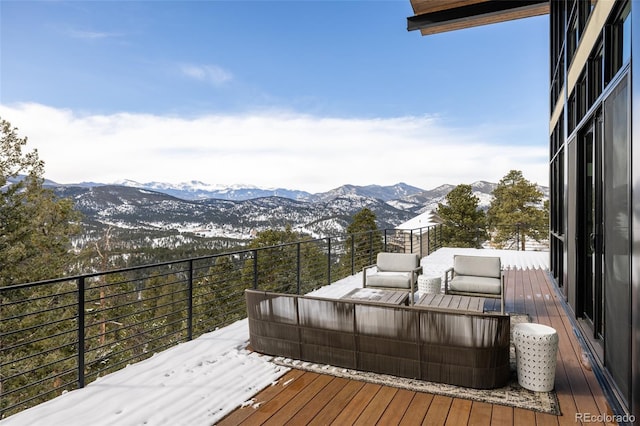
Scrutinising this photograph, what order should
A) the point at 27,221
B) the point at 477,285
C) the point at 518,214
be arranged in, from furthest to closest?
the point at 518,214 → the point at 27,221 → the point at 477,285

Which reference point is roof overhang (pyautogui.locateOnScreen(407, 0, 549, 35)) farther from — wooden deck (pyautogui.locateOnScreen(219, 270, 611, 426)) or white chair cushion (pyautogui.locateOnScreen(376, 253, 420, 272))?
wooden deck (pyautogui.locateOnScreen(219, 270, 611, 426))

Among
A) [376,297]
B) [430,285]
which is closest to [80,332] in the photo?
[376,297]

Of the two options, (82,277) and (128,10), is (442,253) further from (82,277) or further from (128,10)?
(128,10)

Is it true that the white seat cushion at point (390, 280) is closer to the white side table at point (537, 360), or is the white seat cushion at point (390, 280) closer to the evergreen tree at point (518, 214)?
the white side table at point (537, 360)

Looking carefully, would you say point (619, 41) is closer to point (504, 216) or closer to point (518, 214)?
point (504, 216)

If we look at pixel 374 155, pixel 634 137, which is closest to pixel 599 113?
pixel 634 137

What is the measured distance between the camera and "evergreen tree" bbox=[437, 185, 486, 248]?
2608cm

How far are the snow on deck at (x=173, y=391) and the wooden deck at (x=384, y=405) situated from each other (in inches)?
6.7

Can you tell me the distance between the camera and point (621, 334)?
2494mm

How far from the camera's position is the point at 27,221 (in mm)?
17766

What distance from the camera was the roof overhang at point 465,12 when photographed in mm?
7156

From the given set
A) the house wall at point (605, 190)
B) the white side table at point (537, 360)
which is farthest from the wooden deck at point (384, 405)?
the house wall at point (605, 190)

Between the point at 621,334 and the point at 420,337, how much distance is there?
1237mm

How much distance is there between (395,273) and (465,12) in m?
5.02
